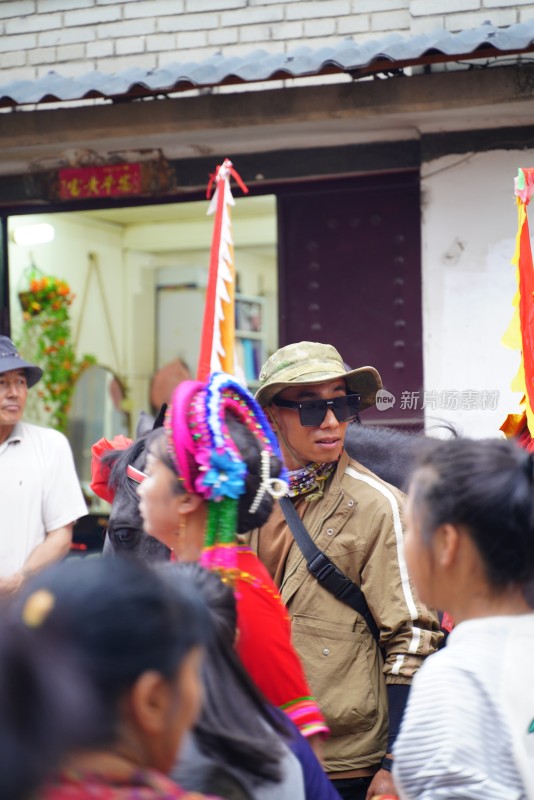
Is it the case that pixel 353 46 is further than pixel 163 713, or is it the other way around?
pixel 353 46

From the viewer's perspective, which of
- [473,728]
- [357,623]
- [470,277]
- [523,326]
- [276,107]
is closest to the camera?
[473,728]

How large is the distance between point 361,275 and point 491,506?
4.49 m

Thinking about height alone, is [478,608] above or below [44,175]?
below

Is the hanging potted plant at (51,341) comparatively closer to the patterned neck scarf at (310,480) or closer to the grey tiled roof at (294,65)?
the grey tiled roof at (294,65)

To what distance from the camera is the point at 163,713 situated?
4.46 feet

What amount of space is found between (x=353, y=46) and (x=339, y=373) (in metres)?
2.31

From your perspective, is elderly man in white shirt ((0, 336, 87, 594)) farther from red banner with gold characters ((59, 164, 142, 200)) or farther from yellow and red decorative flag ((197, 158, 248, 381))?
red banner with gold characters ((59, 164, 142, 200))

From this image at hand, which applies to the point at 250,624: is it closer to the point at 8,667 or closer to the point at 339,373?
the point at 8,667

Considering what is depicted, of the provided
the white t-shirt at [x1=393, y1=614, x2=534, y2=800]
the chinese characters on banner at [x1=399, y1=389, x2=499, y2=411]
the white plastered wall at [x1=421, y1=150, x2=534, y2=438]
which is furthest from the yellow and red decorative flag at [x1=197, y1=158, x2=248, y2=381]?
the white t-shirt at [x1=393, y1=614, x2=534, y2=800]

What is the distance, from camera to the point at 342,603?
3066 mm

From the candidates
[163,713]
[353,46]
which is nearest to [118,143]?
[353,46]

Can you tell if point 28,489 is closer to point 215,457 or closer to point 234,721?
point 215,457

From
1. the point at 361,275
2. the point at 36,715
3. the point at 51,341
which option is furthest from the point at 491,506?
the point at 51,341

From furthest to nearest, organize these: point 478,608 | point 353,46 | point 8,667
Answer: point 353,46, point 478,608, point 8,667
